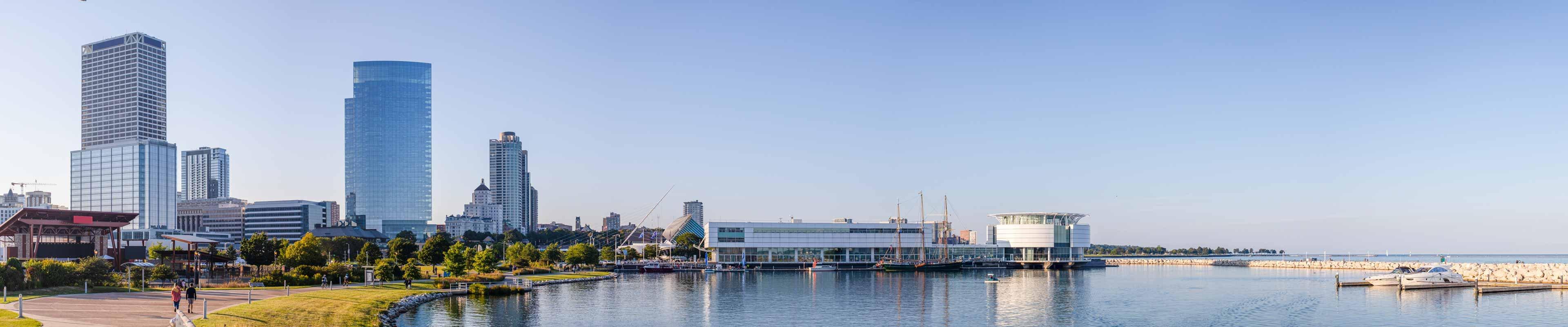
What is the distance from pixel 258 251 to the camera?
119000 millimetres

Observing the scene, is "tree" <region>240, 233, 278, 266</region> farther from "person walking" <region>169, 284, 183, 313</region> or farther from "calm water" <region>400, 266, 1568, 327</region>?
"person walking" <region>169, 284, 183, 313</region>

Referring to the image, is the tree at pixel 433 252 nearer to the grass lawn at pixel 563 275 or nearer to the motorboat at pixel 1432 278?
the grass lawn at pixel 563 275

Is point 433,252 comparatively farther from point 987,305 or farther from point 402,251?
point 987,305

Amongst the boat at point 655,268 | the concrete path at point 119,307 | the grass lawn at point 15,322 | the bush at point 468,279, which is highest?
the grass lawn at point 15,322

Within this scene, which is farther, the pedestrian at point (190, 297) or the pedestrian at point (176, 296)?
the pedestrian at point (190, 297)

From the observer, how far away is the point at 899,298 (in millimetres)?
106375

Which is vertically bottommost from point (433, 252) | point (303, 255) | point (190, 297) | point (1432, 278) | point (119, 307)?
point (1432, 278)

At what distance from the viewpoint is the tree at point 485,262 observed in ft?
422

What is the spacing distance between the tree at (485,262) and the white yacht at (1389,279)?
114722 millimetres

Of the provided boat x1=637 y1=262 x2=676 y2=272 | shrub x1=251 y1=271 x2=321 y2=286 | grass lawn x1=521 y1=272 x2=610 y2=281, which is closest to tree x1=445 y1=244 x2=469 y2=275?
grass lawn x1=521 y1=272 x2=610 y2=281

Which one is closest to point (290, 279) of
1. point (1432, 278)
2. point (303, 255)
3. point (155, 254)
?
point (303, 255)

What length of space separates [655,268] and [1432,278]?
125018mm

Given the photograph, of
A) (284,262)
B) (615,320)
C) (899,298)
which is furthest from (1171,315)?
(284,262)

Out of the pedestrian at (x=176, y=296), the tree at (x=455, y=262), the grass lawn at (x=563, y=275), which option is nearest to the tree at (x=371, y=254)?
the grass lawn at (x=563, y=275)
